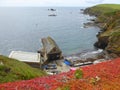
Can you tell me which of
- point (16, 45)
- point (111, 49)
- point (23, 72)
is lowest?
point (16, 45)

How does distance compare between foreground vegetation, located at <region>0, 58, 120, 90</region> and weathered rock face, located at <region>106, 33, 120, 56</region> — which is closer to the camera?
foreground vegetation, located at <region>0, 58, 120, 90</region>

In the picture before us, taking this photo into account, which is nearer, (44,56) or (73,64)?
(73,64)

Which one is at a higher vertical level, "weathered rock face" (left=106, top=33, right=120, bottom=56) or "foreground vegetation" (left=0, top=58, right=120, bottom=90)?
"foreground vegetation" (left=0, top=58, right=120, bottom=90)

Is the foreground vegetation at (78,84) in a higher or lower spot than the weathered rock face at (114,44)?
higher

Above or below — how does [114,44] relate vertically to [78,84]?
below

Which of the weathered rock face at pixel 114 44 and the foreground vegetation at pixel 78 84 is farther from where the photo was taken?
the weathered rock face at pixel 114 44

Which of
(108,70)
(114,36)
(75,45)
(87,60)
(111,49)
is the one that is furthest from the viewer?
(75,45)

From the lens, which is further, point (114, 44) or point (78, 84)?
point (114, 44)

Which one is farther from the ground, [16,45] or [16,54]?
[16,54]

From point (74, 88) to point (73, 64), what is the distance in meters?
50.8

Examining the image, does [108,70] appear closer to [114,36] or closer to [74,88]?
[74,88]

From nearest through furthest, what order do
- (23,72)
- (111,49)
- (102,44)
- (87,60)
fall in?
(23,72)
(87,60)
(111,49)
(102,44)

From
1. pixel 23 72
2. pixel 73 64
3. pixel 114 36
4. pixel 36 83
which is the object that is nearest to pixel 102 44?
pixel 114 36

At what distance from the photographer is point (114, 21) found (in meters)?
102
